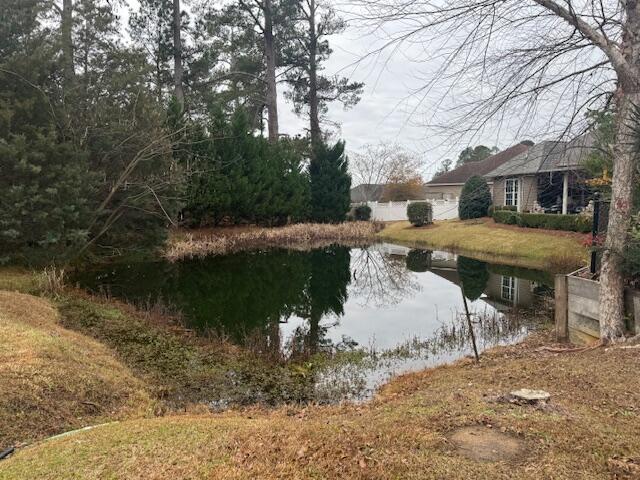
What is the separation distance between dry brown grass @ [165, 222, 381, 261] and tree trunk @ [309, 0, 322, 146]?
6139mm

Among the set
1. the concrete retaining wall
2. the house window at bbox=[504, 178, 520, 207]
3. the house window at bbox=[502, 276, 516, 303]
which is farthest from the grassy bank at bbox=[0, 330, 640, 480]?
the house window at bbox=[504, 178, 520, 207]

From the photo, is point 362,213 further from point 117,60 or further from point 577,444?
point 577,444

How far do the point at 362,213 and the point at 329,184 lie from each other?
4580mm

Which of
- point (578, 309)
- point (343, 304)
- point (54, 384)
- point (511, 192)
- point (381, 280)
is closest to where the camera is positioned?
point (54, 384)

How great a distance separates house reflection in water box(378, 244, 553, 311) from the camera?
11265 millimetres

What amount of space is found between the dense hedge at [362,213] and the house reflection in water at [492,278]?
1175 cm

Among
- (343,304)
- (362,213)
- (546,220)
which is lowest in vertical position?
(343,304)

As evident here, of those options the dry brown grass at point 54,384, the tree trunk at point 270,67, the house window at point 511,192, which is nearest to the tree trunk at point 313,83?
the tree trunk at point 270,67

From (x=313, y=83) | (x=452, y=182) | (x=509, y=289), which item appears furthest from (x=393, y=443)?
(x=452, y=182)

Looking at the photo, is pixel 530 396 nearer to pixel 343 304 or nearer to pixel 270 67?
pixel 343 304

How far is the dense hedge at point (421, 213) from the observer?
1035 inches

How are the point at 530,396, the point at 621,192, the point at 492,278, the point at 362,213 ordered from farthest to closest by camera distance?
the point at 362,213 < the point at 492,278 < the point at 621,192 < the point at 530,396

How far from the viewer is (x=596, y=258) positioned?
24.4 ft

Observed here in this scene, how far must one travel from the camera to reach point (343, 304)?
11555mm
